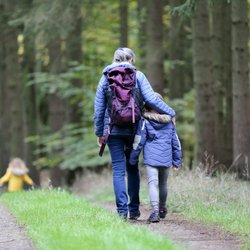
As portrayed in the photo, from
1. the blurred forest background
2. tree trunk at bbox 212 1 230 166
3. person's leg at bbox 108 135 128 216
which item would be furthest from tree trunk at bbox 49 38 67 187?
person's leg at bbox 108 135 128 216

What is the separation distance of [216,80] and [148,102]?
9986 mm

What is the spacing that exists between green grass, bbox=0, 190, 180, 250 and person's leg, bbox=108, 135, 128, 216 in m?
0.31

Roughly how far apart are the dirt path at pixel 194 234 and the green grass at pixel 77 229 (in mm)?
584

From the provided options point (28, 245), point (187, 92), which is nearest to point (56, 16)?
point (28, 245)

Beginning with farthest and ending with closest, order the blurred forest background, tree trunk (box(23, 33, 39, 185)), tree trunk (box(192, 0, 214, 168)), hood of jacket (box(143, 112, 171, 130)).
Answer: tree trunk (box(23, 33, 39, 185)), tree trunk (box(192, 0, 214, 168)), the blurred forest background, hood of jacket (box(143, 112, 171, 130))

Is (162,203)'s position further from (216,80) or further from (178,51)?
(178,51)

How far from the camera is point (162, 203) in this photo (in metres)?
10.0

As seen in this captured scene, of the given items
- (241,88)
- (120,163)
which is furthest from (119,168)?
Answer: (241,88)

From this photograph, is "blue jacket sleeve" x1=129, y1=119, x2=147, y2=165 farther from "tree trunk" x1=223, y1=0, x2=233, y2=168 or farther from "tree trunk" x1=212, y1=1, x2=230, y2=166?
"tree trunk" x1=223, y1=0, x2=233, y2=168

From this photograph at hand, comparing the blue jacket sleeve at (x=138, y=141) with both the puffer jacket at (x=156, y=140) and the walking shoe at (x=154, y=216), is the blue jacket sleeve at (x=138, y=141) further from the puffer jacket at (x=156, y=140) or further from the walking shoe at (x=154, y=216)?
the walking shoe at (x=154, y=216)

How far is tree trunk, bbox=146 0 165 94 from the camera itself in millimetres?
17906

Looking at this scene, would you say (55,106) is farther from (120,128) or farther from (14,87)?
(120,128)

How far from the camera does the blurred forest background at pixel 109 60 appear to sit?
15477mm

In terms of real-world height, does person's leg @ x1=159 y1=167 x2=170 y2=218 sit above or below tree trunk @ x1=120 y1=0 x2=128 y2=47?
below
